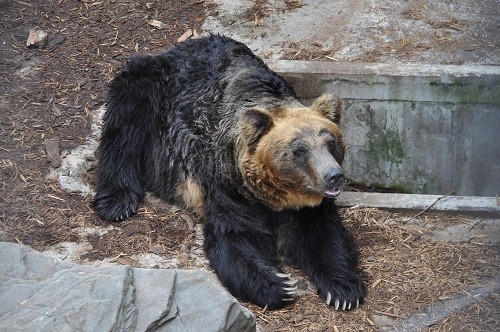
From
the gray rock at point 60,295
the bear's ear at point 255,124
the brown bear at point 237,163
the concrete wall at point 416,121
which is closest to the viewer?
the gray rock at point 60,295

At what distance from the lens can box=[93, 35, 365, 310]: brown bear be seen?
23.4 ft

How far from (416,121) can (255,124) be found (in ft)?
9.90

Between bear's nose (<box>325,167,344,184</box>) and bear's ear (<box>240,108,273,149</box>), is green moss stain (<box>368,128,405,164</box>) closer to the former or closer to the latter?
bear's ear (<box>240,108,273,149</box>)

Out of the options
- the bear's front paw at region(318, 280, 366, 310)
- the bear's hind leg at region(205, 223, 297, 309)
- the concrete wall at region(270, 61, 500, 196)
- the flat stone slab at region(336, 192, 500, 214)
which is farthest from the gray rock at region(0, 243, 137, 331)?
the concrete wall at region(270, 61, 500, 196)

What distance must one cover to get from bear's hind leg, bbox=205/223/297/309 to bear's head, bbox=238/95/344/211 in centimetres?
40

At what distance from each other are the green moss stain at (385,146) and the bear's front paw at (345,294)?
299 centimetres

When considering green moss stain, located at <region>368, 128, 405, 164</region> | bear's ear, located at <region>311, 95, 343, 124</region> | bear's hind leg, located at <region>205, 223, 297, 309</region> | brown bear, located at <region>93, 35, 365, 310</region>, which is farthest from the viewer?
green moss stain, located at <region>368, 128, 405, 164</region>

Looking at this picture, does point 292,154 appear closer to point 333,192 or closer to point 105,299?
point 333,192

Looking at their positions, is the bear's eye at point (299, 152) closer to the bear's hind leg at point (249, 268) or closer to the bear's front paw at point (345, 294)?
the bear's hind leg at point (249, 268)

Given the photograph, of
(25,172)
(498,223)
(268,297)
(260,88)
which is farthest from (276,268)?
(25,172)

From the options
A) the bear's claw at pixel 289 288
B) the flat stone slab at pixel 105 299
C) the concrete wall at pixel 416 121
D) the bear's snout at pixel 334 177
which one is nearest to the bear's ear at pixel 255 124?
the bear's snout at pixel 334 177

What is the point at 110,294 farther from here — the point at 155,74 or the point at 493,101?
the point at 493,101

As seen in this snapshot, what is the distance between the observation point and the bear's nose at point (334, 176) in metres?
6.86

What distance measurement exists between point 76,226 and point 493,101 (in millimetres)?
4622
